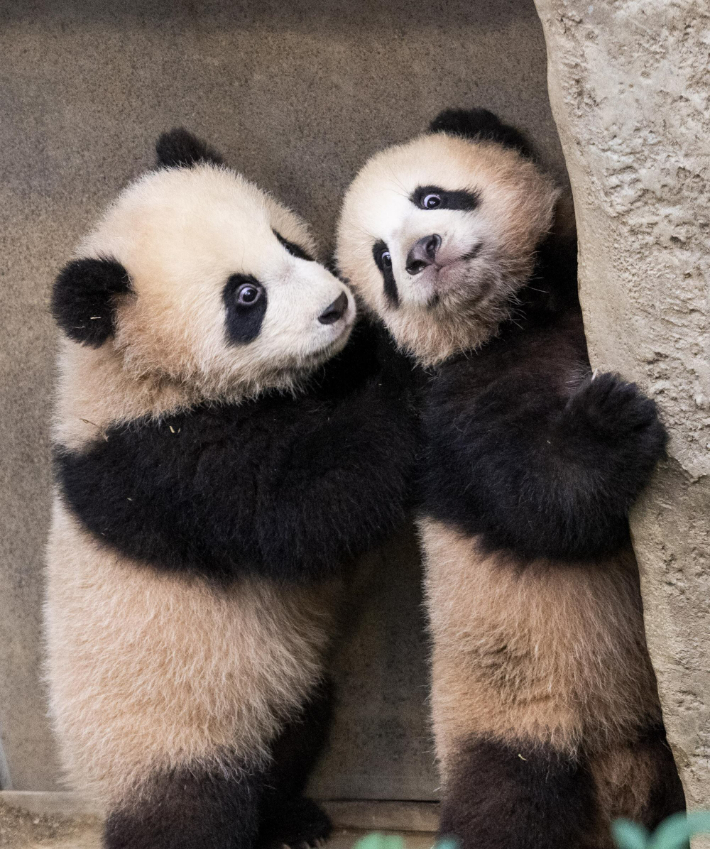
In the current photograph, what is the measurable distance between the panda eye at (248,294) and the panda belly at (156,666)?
3.15ft

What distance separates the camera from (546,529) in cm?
249

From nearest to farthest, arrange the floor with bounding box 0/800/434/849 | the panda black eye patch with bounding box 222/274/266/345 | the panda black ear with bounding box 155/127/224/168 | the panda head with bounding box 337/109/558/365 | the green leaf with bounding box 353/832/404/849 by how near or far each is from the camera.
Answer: the green leaf with bounding box 353/832/404/849, the panda head with bounding box 337/109/558/365, the panda black eye patch with bounding box 222/274/266/345, the panda black ear with bounding box 155/127/224/168, the floor with bounding box 0/800/434/849

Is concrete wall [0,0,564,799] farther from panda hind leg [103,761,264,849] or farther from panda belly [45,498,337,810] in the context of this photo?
panda hind leg [103,761,264,849]

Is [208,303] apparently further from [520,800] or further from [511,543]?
[520,800]

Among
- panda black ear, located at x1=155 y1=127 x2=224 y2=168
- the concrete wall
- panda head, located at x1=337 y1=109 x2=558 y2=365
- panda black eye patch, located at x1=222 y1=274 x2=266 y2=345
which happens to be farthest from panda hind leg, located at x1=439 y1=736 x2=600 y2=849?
panda black ear, located at x1=155 y1=127 x2=224 y2=168

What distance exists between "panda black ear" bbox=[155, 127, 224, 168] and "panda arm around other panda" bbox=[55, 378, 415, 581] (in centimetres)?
91

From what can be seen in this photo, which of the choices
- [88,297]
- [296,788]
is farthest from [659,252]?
[296,788]

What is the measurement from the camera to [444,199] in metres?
2.91

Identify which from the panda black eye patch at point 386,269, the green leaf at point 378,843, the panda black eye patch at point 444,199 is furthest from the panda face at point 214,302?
the green leaf at point 378,843

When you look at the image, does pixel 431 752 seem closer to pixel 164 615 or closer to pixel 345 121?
pixel 164 615

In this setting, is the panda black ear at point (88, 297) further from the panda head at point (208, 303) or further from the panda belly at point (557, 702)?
the panda belly at point (557, 702)

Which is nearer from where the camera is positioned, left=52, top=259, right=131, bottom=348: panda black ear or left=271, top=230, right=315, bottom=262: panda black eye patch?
left=52, top=259, right=131, bottom=348: panda black ear

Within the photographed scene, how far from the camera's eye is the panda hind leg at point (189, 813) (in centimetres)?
297

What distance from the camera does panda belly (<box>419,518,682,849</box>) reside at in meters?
2.68
